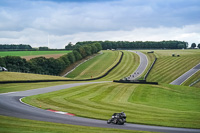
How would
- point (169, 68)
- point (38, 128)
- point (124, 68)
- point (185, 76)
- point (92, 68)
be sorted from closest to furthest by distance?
point (38, 128)
point (185, 76)
point (169, 68)
point (124, 68)
point (92, 68)

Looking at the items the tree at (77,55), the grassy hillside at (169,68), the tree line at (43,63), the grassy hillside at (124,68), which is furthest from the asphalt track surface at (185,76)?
the tree at (77,55)

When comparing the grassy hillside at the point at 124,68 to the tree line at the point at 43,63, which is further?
the grassy hillside at the point at 124,68

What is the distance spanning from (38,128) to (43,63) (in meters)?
91.1

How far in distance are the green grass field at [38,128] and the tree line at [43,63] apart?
70.7 meters

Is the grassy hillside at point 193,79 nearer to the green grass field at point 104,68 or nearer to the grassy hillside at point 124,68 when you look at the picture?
the grassy hillside at point 124,68

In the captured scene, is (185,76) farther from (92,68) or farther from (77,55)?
(77,55)

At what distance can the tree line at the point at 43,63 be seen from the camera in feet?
309

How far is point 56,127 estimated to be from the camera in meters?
21.5

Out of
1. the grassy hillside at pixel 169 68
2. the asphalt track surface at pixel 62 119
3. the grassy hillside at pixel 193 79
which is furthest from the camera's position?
the grassy hillside at pixel 169 68

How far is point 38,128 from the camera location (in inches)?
819

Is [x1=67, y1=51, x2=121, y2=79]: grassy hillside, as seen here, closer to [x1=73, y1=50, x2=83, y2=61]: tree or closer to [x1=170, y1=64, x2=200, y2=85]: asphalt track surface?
[x1=73, y1=50, x2=83, y2=61]: tree

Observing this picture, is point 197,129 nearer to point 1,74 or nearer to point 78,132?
point 78,132

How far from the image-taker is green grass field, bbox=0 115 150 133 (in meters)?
20.0

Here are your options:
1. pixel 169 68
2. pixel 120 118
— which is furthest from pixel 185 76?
pixel 120 118
